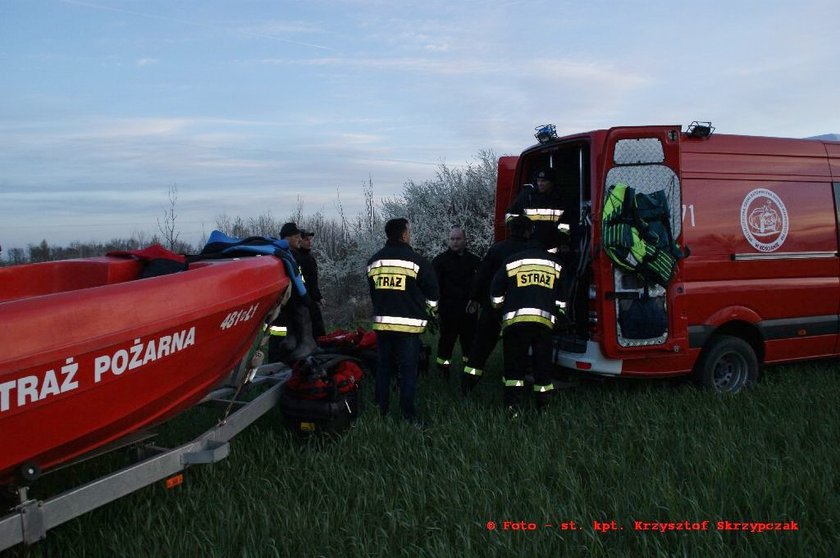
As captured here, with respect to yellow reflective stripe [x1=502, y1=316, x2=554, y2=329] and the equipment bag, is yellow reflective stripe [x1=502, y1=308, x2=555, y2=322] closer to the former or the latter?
yellow reflective stripe [x1=502, y1=316, x2=554, y2=329]

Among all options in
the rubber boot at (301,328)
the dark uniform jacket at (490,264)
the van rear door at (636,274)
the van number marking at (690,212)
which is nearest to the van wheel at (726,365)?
the van rear door at (636,274)

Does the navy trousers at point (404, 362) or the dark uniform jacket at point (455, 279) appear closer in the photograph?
the navy trousers at point (404, 362)

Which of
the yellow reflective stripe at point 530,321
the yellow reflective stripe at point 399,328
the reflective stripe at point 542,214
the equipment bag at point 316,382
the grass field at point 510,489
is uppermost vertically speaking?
the reflective stripe at point 542,214

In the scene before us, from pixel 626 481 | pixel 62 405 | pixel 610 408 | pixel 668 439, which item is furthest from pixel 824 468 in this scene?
pixel 62 405

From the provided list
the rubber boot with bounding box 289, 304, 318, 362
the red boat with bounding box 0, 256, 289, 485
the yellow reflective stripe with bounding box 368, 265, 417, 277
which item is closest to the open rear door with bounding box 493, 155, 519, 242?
the yellow reflective stripe with bounding box 368, 265, 417, 277

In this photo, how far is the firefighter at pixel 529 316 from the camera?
5145 mm

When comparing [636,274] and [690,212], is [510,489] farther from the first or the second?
[690,212]

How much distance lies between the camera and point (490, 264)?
584cm

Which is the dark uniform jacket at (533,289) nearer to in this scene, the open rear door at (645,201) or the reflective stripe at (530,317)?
the reflective stripe at (530,317)

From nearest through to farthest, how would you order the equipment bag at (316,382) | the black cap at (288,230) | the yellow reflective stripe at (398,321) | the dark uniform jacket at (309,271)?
1. the equipment bag at (316,382)
2. the yellow reflective stripe at (398,321)
3. the black cap at (288,230)
4. the dark uniform jacket at (309,271)

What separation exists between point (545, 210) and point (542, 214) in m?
0.04

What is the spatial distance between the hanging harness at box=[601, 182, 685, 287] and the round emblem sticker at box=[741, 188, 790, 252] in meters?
0.89

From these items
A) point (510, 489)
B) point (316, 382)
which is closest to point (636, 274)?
point (510, 489)

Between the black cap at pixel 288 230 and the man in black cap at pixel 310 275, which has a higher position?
the black cap at pixel 288 230
